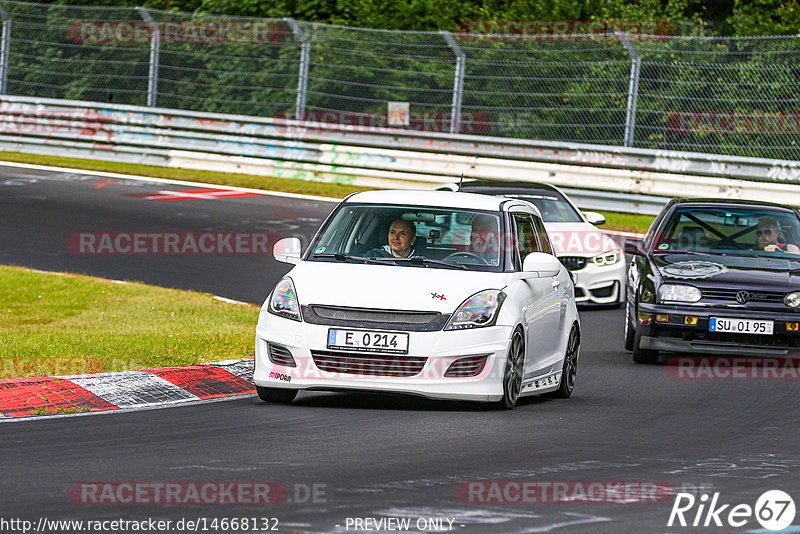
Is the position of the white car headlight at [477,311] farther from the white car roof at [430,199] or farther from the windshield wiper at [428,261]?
the white car roof at [430,199]

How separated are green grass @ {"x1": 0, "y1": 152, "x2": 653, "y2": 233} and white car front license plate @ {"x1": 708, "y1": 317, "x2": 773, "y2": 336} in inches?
456

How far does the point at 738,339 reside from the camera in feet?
40.1

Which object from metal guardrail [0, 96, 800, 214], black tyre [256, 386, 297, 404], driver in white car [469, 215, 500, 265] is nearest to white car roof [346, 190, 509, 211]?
driver in white car [469, 215, 500, 265]

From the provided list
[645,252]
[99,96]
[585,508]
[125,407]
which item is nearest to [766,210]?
[645,252]

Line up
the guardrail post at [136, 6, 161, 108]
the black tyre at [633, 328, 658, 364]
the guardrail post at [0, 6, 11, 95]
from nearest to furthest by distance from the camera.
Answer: the black tyre at [633, 328, 658, 364] < the guardrail post at [136, 6, 161, 108] < the guardrail post at [0, 6, 11, 95]

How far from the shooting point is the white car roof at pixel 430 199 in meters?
10.1

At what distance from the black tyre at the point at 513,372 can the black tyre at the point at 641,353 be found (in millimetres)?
3241

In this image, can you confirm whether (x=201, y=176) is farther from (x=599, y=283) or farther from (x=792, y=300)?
(x=792, y=300)

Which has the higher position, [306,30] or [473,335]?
[306,30]

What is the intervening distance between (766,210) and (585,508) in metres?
7.92

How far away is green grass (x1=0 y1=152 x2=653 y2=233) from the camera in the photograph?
1006 inches

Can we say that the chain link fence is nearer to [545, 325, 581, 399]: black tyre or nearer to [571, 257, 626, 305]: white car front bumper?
[571, 257, 626, 305]: white car front bumper

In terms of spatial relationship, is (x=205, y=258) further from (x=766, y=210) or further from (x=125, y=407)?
(x=125, y=407)

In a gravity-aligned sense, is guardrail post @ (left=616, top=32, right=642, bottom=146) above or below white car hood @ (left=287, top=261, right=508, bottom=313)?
above
